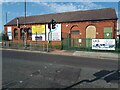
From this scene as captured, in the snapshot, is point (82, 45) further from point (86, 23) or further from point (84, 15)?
point (84, 15)

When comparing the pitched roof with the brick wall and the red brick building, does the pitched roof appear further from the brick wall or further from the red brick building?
the brick wall

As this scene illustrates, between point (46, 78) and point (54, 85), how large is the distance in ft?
4.57

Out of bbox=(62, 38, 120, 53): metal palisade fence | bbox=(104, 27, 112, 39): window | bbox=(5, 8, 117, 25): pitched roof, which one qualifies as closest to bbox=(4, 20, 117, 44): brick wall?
bbox=(104, 27, 112, 39): window

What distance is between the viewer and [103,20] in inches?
1287

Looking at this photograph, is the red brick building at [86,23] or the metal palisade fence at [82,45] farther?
the red brick building at [86,23]

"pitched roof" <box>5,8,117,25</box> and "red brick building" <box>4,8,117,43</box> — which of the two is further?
"pitched roof" <box>5,8,117,25</box>

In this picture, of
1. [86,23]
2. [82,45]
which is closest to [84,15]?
[86,23]

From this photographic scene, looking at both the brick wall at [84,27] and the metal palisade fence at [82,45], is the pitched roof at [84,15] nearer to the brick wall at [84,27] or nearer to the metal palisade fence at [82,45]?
the brick wall at [84,27]

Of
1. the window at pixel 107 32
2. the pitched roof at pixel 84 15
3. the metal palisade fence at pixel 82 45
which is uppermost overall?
the pitched roof at pixel 84 15

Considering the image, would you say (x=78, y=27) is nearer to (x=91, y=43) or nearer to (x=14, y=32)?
(x=91, y=43)

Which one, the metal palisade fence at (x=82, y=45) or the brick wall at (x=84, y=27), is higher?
the brick wall at (x=84, y=27)

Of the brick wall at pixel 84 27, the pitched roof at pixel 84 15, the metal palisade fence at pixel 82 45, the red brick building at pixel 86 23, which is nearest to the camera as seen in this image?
the metal palisade fence at pixel 82 45

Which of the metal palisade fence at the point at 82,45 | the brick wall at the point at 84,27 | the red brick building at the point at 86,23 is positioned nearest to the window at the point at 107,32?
the red brick building at the point at 86,23

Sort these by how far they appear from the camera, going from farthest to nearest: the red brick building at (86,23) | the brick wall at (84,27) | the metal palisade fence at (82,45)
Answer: the red brick building at (86,23) < the brick wall at (84,27) < the metal palisade fence at (82,45)
